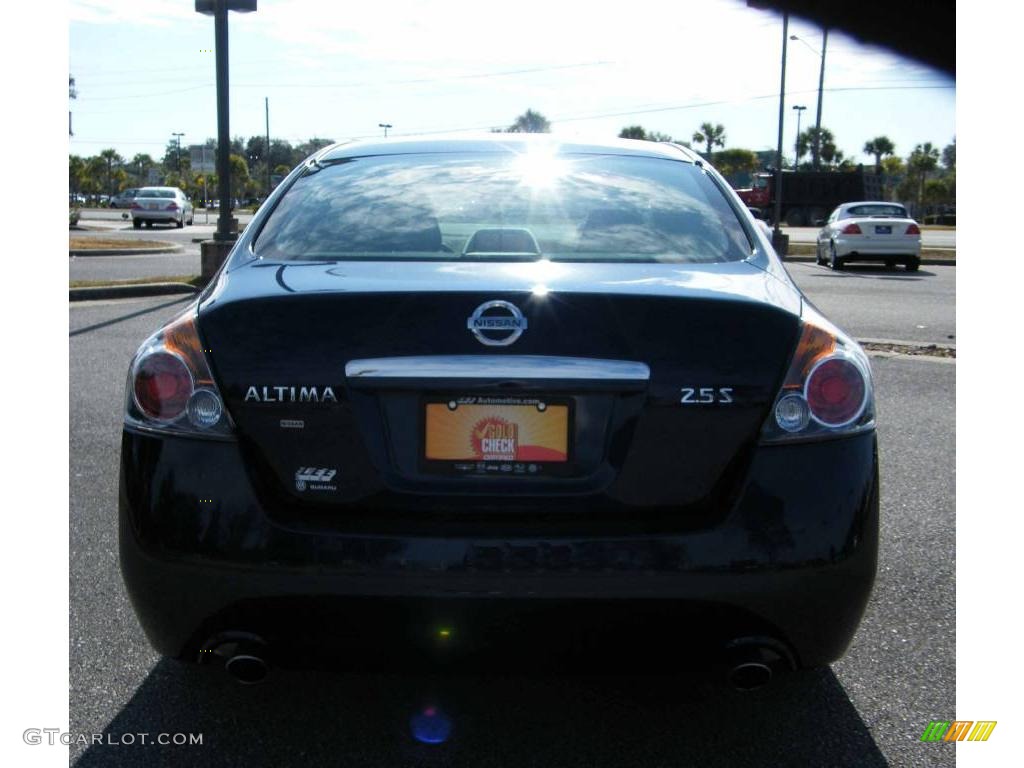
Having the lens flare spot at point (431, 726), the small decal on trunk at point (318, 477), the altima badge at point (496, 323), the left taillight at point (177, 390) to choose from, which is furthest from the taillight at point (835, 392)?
the left taillight at point (177, 390)

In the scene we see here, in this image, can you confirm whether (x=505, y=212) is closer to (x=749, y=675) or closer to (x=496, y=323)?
(x=496, y=323)

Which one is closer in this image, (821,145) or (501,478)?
(501,478)

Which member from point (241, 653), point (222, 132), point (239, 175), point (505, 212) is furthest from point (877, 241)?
point (239, 175)

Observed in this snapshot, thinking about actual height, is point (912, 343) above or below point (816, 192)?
below

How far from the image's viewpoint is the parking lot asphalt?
2.80 meters

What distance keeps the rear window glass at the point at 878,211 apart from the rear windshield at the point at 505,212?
21.9 m

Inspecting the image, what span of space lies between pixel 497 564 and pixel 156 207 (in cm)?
4264

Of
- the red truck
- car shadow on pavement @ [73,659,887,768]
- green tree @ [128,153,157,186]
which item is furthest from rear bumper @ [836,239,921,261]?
green tree @ [128,153,157,186]

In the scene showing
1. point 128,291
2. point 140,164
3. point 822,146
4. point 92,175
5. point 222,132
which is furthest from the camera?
point 140,164

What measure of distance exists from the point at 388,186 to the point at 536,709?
1.60m

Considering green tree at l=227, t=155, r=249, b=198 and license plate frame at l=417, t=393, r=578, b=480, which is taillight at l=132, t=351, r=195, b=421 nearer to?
license plate frame at l=417, t=393, r=578, b=480

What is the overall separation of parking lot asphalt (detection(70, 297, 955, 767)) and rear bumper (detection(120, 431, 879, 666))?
22cm

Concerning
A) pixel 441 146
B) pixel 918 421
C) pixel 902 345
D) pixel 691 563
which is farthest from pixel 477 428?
pixel 902 345

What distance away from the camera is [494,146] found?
12.7 feet
